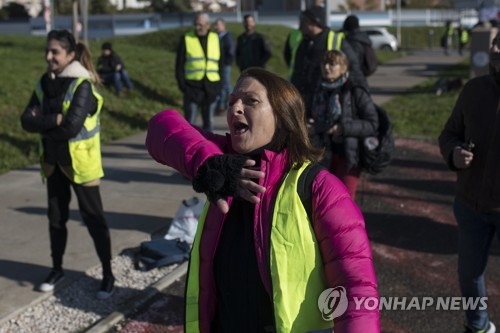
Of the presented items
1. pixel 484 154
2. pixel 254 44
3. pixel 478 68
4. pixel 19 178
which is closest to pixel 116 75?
pixel 254 44

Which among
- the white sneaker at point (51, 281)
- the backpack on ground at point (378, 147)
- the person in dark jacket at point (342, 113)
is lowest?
the white sneaker at point (51, 281)

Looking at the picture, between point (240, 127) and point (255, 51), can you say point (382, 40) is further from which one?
point (240, 127)

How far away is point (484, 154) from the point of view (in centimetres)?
374

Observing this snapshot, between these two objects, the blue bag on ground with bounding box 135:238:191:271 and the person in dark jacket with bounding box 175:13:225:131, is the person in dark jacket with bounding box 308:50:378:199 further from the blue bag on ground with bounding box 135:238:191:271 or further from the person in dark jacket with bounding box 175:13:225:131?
the person in dark jacket with bounding box 175:13:225:131

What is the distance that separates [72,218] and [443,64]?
76.6ft

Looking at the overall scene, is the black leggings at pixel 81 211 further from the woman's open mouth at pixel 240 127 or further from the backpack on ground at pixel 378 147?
the woman's open mouth at pixel 240 127

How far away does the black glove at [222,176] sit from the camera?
224cm

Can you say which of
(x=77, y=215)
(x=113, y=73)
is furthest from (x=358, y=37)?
(x=113, y=73)

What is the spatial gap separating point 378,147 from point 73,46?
2267 mm

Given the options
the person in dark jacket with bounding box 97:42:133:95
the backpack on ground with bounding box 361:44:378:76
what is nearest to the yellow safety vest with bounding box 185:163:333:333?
the backpack on ground with bounding box 361:44:378:76

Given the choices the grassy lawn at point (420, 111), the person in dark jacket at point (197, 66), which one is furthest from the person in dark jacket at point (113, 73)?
the person in dark jacket at point (197, 66)

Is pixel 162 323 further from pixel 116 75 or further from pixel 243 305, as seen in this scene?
pixel 116 75

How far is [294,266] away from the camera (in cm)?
221

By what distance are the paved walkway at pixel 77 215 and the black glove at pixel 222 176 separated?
9.50 ft
